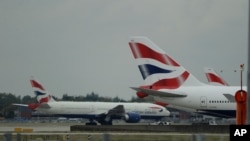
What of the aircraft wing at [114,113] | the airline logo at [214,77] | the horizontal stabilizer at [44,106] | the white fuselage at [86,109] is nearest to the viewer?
the airline logo at [214,77]

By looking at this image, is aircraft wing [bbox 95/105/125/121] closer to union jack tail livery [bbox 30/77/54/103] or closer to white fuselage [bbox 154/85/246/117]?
union jack tail livery [bbox 30/77/54/103]

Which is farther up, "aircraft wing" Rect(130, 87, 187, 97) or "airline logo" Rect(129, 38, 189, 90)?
"airline logo" Rect(129, 38, 189, 90)

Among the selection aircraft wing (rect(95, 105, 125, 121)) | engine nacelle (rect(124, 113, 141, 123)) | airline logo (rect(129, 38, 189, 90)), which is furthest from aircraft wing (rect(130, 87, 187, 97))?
aircraft wing (rect(95, 105, 125, 121))

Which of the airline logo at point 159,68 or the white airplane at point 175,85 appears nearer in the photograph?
the white airplane at point 175,85

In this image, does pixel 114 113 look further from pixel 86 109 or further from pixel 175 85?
pixel 175 85

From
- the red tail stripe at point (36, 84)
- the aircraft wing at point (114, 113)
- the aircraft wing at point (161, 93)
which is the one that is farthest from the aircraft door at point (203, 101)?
the red tail stripe at point (36, 84)

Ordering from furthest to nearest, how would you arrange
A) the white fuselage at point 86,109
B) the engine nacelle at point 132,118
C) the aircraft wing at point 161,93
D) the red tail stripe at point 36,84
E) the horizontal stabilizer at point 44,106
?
the red tail stripe at point 36,84
the horizontal stabilizer at point 44,106
the white fuselage at point 86,109
the engine nacelle at point 132,118
the aircraft wing at point 161,93

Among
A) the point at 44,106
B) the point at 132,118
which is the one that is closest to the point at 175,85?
the point at 132,118

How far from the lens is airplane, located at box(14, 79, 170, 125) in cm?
9794

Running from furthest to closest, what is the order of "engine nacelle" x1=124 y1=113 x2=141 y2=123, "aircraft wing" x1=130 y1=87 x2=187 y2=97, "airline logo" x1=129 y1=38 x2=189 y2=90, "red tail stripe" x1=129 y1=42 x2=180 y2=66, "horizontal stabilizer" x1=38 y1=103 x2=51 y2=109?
"horizontal stabilizer" x1=38 y1=103 x2=51 y2=109 < "engine nacelle" x1=124 y1=113 x2=141 y2=123 < "red tail stripe" x1=129 y1=42 x2=180 y2=66 < "airline logo" x1=129 y1=38 x2=189 y2=90 < "aircraft wing" x1=130 y1=87 x2=187 y2=97

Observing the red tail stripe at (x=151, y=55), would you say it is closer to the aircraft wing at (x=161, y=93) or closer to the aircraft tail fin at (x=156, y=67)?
the aircraft tail fin at (x=156, y=67)

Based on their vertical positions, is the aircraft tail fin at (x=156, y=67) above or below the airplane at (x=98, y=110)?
above

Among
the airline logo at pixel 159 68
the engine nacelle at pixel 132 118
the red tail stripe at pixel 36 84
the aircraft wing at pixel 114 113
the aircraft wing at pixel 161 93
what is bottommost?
the engine nacelle at pixel 132 118

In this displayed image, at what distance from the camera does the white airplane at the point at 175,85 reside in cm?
5309
